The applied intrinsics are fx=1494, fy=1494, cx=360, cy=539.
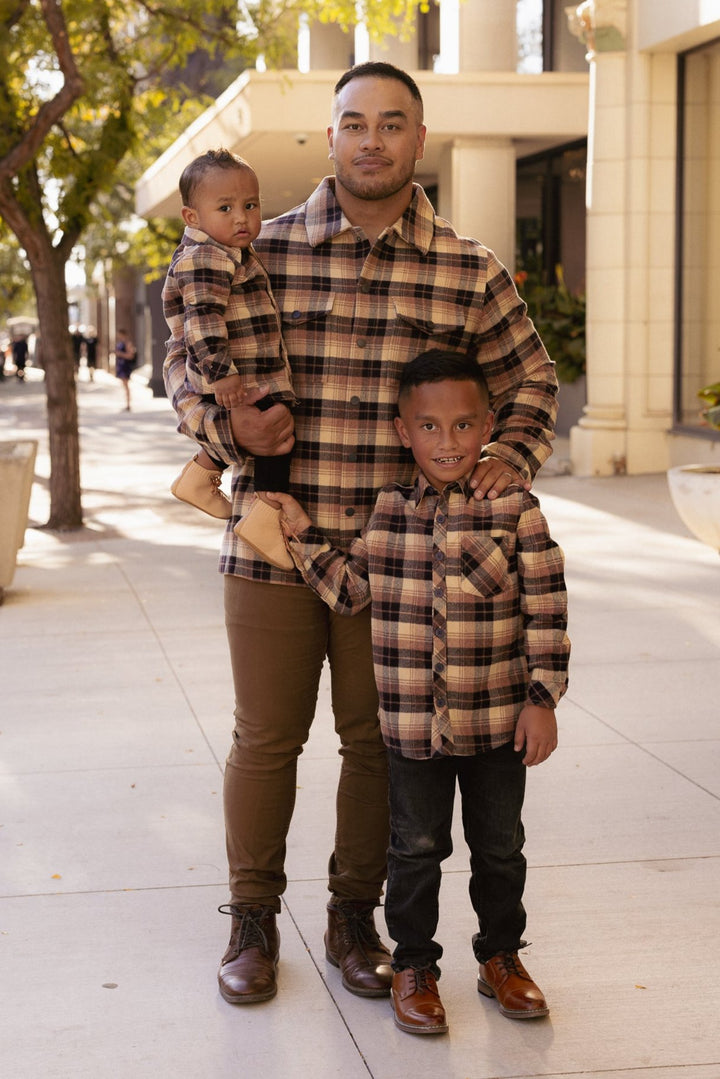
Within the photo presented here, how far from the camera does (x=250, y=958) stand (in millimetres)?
3744

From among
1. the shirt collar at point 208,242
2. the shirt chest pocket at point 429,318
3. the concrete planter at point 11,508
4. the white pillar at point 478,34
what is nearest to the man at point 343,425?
the shirt chest pocket at point 429,318

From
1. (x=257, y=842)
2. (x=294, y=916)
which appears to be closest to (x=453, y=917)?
(x=294, y=916)

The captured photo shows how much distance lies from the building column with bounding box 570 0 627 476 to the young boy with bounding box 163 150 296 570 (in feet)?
40.3

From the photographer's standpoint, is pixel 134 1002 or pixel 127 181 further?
pixel 127 181

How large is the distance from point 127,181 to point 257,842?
3649 cm

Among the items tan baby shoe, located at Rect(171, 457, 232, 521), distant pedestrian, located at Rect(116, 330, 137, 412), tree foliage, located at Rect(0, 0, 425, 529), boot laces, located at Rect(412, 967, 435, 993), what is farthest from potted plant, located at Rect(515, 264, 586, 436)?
distant pedestrian, located at Rect(116, 330, 137, 412)

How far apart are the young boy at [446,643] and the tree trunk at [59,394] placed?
31.9 feet

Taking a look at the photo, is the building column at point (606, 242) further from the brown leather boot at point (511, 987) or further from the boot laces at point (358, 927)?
the brown leather boot at point (511, 987)

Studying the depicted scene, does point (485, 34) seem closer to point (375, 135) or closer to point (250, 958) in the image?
point (375, 135)

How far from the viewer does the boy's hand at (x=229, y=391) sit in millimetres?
3459

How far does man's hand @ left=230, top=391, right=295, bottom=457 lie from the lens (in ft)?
11.3

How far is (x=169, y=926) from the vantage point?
4.18 m

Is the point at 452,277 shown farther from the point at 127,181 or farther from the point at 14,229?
the point at 127,181

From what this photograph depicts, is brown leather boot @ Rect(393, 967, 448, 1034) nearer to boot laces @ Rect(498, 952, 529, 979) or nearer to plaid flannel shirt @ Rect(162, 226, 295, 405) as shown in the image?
boot laces @ Rect(498, 952, 529, 979)
